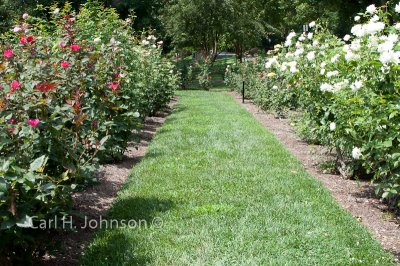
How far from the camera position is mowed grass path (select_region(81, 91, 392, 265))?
11.3 ft

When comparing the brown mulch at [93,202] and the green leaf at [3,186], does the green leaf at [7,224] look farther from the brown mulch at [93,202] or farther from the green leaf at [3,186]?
the brown mulch at [93,202]

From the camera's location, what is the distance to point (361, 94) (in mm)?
4246

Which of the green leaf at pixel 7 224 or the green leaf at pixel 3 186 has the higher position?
the green leaf at pixel 3 186

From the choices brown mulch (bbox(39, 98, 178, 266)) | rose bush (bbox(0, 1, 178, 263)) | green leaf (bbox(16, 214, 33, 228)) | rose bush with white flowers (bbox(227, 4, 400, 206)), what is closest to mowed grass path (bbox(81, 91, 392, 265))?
brown mulch (bbox(39, 98, 178, 266))

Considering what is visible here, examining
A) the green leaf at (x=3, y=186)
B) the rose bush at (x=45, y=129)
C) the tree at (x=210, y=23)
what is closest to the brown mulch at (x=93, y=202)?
the rose bush at (x=45, y=129)

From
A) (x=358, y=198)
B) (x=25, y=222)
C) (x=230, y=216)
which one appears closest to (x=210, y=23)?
(x=358, y=198)

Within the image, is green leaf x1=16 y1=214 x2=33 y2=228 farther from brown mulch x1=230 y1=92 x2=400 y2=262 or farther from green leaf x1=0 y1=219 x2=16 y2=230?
brown mulch x1=230 y1=92 x2=400 y2=262

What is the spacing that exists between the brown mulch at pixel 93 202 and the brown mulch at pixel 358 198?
2431 millimetres

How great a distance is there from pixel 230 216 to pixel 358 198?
175cm

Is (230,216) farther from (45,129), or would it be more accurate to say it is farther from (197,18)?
(197,18)

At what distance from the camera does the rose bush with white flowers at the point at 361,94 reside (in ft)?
12.2

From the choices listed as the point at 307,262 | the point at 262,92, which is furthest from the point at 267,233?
the point at 262,92

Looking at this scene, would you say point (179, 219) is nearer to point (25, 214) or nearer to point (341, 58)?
point (25, 214)

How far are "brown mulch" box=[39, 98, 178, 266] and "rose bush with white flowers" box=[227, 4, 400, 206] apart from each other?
7.78 ft
